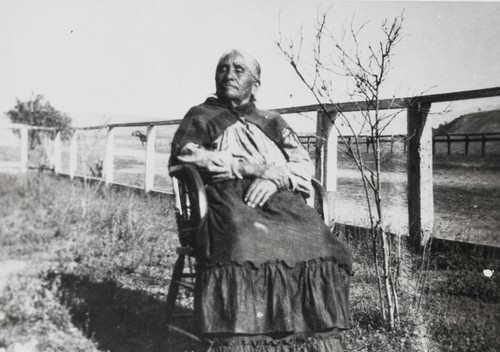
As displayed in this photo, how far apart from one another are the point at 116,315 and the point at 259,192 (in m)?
1.51

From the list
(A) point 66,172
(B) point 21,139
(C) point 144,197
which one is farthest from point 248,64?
(A) point 66,172

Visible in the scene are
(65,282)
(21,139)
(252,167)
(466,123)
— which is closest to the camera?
(252,167)

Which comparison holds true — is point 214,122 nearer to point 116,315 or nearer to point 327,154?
point 116,315

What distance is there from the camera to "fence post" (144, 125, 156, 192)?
7.93m

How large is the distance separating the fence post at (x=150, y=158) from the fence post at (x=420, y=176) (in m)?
5.03

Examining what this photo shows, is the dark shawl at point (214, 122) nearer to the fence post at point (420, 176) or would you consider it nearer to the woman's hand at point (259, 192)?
the woman's hand at point (259, 192)

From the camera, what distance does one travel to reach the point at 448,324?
2816 millimetres

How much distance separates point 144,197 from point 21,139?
283 cm

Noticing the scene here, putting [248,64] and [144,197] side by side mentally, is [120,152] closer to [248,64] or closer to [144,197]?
[144,197]

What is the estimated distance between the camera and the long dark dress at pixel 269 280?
2.02 meters

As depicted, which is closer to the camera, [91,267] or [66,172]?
[91,267]

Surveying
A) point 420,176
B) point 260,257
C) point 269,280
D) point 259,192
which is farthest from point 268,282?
point 420,176

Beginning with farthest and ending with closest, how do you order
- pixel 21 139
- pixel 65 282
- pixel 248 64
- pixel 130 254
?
1. pixel 21 139
2. pixel 130 254
3. pixel 65 282
4. pixel 248 64

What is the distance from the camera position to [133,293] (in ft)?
11.4
